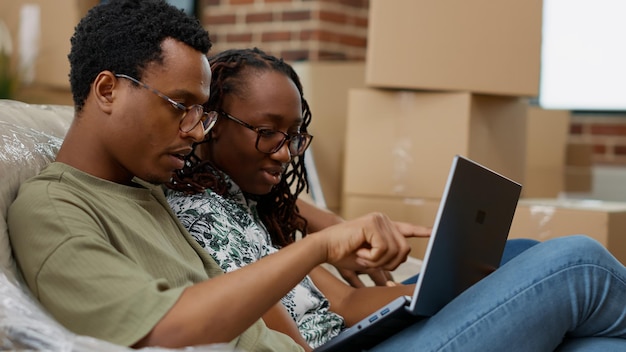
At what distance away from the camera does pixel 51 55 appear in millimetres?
2873

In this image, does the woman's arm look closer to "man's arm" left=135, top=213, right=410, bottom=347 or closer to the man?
the man

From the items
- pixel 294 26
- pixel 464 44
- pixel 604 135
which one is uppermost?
pixel 294 26

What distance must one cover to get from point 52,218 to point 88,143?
17cm

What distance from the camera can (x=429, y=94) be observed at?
2.34m

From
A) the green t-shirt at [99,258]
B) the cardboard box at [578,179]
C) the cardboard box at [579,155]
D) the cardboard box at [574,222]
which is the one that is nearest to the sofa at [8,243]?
the green t-shirt at [99,258]

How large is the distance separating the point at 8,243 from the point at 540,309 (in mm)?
670

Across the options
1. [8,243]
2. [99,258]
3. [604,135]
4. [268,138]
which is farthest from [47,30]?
[604,135]

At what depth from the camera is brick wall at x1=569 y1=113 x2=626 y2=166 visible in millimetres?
4316

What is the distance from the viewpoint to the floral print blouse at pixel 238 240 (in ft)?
4.16

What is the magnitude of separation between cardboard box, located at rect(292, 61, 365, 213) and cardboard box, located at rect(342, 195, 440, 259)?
0.29 meters

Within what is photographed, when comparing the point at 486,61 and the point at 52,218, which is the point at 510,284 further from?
the point at 486,61

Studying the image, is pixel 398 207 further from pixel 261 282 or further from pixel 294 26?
pixel 261 282

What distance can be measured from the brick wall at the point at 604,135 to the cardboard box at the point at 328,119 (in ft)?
6.23

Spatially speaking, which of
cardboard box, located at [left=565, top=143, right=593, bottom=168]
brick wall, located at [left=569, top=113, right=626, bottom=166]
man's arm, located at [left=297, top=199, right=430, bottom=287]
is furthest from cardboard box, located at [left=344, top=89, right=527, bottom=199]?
brick wall, located at [left=569, top=113, right=626, bottom=166]
